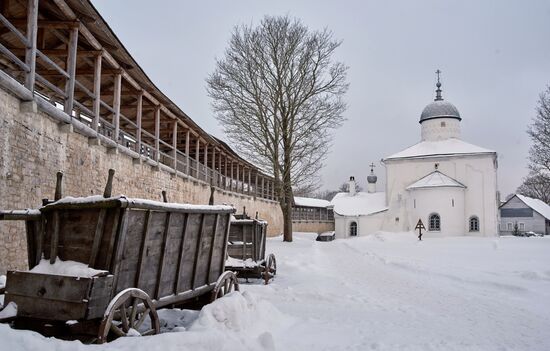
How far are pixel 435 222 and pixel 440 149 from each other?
7.27 metres

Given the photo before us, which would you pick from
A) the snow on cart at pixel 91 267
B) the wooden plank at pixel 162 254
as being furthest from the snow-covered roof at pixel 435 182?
the snow on cart at pixel 91 267

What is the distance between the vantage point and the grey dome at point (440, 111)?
39.8 meters

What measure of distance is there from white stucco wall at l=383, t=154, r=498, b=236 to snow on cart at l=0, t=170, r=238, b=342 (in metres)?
32.9

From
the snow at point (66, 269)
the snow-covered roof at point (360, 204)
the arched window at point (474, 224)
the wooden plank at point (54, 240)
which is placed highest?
the snow-covered roof at point (360, 204)

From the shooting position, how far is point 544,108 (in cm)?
2648

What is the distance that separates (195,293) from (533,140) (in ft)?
92.0

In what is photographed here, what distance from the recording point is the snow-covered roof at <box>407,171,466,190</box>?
34.1 meters

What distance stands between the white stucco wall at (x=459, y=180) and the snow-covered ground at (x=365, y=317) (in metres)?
24.2

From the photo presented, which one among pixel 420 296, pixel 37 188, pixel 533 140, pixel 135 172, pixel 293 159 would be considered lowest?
pixel 420 296

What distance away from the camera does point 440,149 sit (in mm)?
38000

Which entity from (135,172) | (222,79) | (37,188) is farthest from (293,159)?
(37,188)

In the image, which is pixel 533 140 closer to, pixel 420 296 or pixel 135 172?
pixel 420 296

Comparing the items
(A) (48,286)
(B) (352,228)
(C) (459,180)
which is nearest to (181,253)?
(A) (48,286)

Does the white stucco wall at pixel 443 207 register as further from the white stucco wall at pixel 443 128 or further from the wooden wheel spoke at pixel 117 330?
the wooden wheel spoke at pixel 117 330
